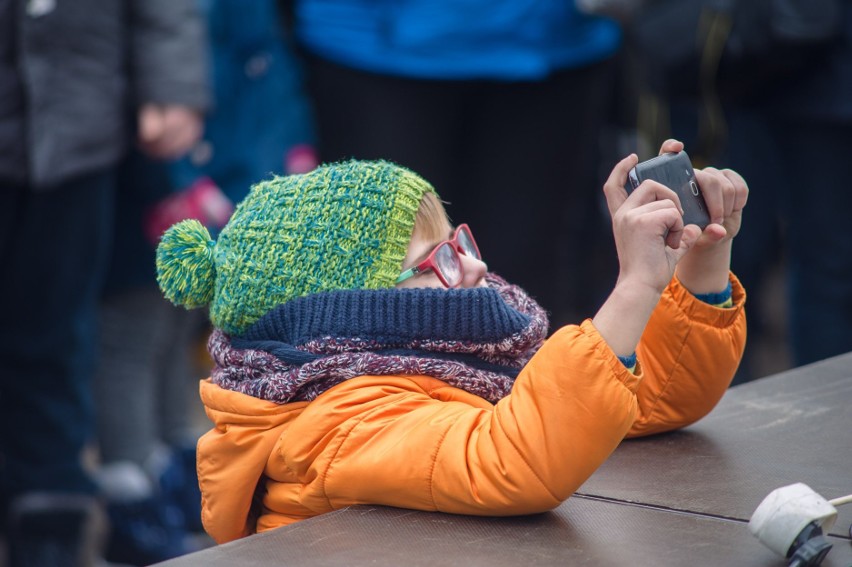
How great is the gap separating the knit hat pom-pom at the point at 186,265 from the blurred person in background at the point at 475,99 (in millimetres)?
1537

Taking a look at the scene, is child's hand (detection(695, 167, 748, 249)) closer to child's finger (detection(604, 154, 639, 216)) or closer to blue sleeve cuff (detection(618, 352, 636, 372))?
child's finger (detection(604, 154, 639, 216))

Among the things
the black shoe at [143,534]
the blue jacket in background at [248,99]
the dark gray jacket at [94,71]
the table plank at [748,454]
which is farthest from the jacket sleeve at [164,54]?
the table plank at [748,454]

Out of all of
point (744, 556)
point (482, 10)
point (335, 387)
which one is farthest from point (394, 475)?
point (482, 10)

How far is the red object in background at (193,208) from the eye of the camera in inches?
155

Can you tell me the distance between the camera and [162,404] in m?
4.46

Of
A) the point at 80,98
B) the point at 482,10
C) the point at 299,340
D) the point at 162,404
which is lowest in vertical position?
the point at 162,404

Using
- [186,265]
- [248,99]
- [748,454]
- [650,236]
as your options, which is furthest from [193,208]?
[650,236]

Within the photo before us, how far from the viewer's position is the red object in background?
3.95 metres

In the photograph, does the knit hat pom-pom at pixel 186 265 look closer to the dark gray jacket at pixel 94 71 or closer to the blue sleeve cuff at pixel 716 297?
the blue sleeve cuff at pixel 716 297

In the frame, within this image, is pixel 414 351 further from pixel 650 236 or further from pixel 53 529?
pixel 53 529

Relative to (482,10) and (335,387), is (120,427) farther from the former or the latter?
(335,387)

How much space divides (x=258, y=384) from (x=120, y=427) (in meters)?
2.26

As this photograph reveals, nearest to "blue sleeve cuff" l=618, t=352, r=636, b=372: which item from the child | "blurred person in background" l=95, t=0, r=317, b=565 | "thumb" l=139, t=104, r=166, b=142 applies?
the child

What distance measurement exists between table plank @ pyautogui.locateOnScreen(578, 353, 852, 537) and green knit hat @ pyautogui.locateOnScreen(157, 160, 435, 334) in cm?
45
